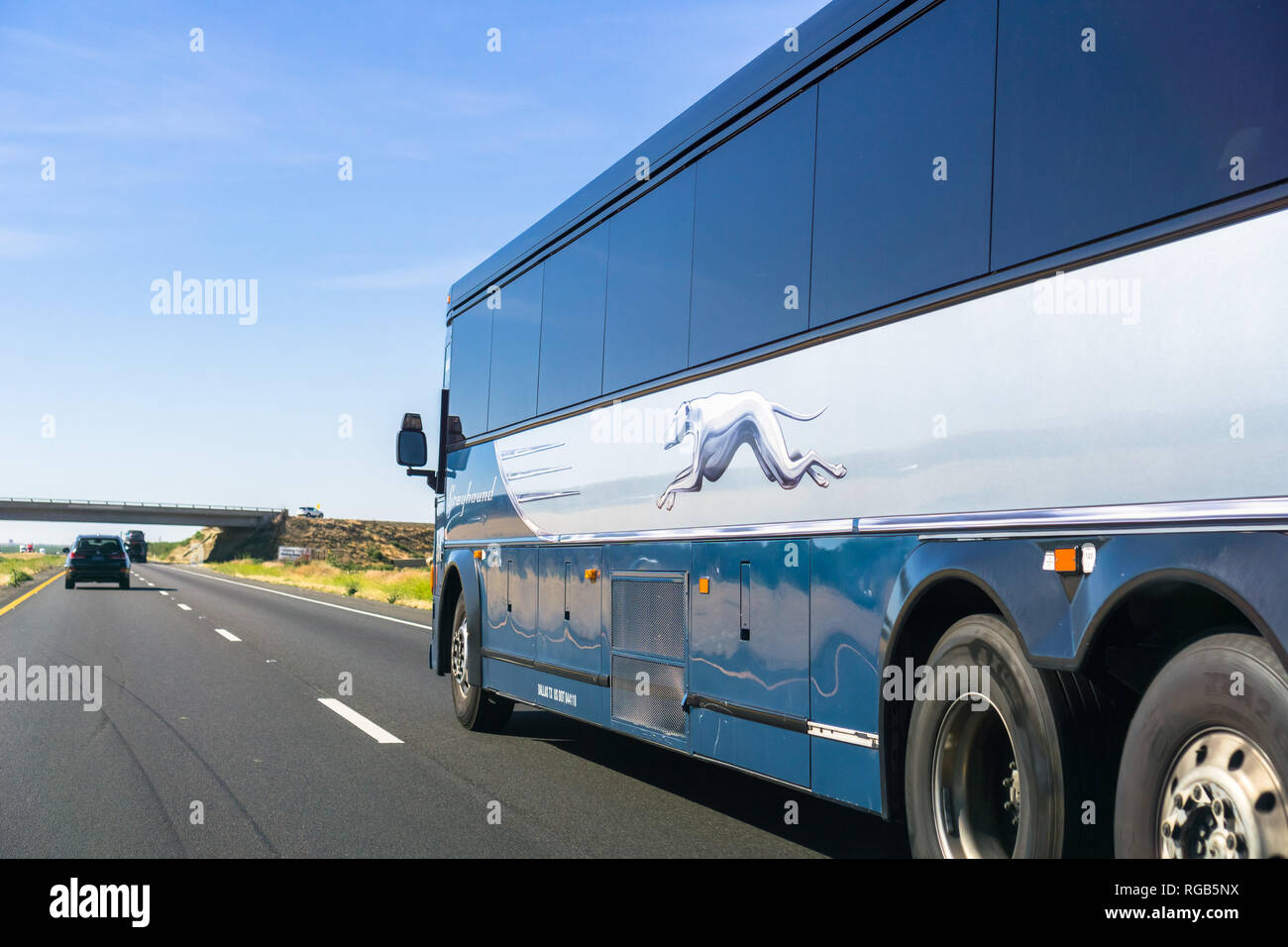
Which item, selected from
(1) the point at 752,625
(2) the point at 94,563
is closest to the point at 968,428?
(1) the point at 752,625

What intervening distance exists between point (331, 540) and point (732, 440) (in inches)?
4666

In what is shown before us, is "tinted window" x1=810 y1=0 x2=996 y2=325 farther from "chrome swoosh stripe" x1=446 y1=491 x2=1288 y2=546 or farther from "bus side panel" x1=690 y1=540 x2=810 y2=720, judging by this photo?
"bus side panel" x1=690 y1=540 x2=810 y2=720

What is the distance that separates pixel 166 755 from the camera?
8789mm

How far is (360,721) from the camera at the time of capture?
10.6 metres

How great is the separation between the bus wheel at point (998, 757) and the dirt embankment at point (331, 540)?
A: 330 feet

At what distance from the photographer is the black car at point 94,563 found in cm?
4212

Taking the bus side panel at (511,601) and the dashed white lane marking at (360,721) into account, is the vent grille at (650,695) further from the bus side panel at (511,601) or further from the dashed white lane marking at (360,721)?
the dashed white lane marking at (360,721)

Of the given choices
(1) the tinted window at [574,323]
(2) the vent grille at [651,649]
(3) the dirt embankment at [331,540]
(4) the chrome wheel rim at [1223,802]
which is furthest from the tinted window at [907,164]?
(3) the dirt embankment at [331,540]
